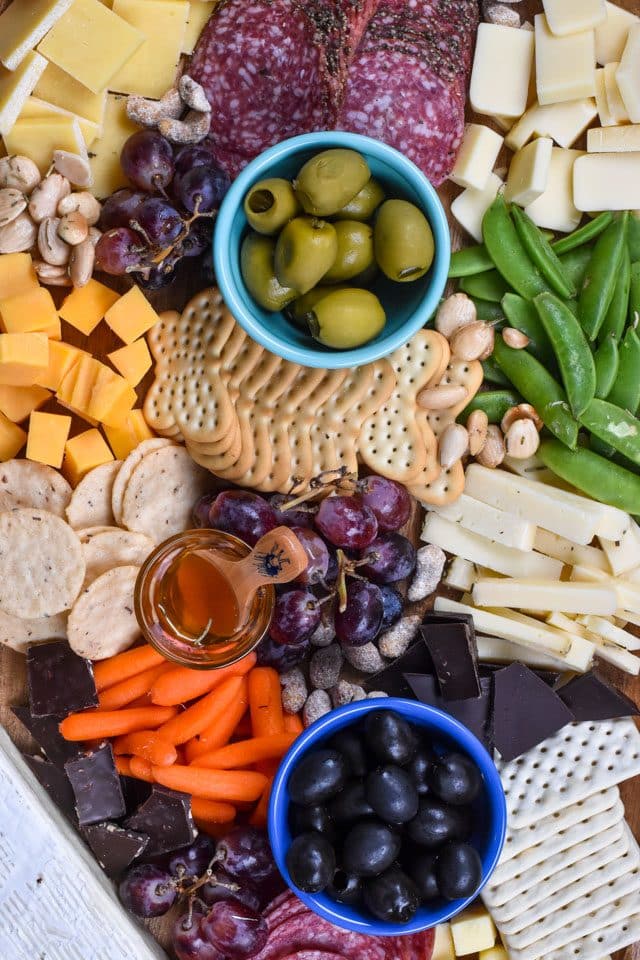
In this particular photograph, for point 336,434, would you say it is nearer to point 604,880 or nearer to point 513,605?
point 513,605

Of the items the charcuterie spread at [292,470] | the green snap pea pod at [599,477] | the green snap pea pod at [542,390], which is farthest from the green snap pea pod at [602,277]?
the green snap pea pod at [599,477]

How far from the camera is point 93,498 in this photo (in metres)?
1.55

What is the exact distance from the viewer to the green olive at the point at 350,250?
131cm

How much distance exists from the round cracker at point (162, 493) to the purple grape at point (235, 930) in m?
0.62

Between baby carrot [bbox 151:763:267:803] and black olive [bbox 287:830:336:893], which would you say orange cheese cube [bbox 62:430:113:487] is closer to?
baby carrot [bbox 151:763:267:803]

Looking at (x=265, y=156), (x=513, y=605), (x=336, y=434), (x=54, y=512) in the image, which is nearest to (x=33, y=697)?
(x=54, y=512)

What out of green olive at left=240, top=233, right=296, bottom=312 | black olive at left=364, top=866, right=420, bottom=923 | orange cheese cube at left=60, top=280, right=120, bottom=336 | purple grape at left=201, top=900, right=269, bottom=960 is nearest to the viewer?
black olive at left=364, top=866, right=420, bottom=923

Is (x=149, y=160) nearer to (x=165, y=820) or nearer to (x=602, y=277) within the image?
(x=602, y=277)

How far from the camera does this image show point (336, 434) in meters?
1.55

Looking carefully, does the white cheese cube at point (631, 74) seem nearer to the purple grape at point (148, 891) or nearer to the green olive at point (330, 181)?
the green olive at point (330, 181)

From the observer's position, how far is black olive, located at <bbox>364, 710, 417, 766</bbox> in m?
1.26

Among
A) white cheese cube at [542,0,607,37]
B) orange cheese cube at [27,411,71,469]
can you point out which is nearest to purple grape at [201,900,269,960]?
orange cheese cube at [27,411,71,469]

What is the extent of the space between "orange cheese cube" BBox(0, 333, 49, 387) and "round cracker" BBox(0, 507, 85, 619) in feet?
0.75

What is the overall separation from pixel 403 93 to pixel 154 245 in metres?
0.50
